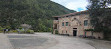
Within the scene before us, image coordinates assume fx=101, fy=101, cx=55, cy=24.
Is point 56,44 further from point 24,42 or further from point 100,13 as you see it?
point 100,13

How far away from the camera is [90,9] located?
1894 centimetres

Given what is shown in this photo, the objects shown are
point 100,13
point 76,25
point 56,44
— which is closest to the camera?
point 56,44

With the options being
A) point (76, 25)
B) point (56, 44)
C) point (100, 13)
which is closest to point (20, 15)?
point (76, 25)

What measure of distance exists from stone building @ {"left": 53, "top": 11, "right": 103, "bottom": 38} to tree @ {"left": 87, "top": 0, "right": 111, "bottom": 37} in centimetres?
240

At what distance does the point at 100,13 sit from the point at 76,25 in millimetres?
10444

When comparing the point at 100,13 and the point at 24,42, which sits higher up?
the point at 100,13

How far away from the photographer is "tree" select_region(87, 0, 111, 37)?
54.9 feet

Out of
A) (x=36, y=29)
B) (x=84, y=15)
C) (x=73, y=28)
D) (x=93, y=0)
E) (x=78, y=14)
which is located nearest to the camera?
(x=93, y=0)

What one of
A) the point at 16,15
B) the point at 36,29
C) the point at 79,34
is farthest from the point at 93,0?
the point at 16,15

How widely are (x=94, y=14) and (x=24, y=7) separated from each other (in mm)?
51062

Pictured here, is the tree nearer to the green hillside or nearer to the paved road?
the paved road

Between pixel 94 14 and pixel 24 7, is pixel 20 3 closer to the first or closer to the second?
pixel 24 7

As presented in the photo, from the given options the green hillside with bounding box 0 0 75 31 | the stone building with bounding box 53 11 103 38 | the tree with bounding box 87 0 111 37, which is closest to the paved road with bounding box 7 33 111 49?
the tree with bounding box 87 0 111 37

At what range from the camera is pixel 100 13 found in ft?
59.3
